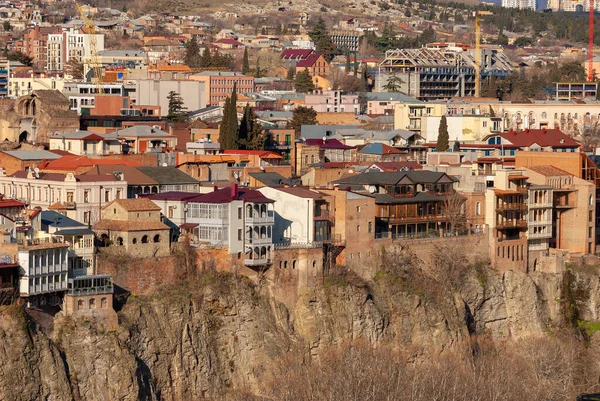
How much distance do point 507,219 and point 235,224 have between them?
20022 millimetres

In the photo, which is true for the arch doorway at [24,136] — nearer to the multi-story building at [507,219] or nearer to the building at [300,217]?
the building at [300,217]

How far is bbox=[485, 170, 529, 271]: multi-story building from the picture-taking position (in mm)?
89125

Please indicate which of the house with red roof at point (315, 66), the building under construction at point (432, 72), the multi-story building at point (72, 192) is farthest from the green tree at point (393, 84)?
the multi-story building at point (72, 192)

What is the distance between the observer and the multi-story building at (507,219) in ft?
292

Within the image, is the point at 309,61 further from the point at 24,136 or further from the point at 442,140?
the point at 24,136

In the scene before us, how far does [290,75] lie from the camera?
170 m

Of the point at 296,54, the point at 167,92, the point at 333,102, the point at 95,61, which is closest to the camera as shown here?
the point at 167,92

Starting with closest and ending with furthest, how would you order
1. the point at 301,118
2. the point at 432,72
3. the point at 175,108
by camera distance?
the point at 175,108
the point at 301,118
the point at 432,72

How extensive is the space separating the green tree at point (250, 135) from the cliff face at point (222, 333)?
23.1 metres

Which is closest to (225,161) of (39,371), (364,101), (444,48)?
(39,371)

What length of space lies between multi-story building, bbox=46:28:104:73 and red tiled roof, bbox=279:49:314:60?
1949 centimetres

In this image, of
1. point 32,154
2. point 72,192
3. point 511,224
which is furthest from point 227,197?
point 511,224

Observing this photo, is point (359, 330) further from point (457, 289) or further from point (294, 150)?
point (294, 150)

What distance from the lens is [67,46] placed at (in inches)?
7077
